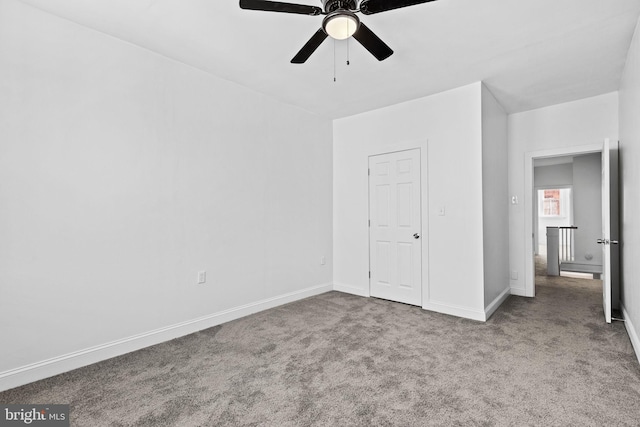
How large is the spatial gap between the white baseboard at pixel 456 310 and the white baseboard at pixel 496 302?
9 centimetres

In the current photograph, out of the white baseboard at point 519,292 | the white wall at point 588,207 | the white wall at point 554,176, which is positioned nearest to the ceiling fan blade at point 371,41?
the white baseboard at point 519,292

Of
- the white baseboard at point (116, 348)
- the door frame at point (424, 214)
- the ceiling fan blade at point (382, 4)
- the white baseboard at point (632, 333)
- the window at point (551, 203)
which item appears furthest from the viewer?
the window at point (551, 203)

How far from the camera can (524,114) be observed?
448cm

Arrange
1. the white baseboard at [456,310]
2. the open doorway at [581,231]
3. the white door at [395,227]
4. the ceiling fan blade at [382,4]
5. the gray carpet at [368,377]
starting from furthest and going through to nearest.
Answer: the open doorway at [581,231]
the white door at [395,227]
the white baseboard at [456,310]
the gray carpet at [368,377]
the ceiling fan blade at [382,4]

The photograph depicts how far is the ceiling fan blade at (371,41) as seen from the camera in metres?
1.99

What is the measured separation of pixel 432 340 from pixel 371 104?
9.75 ft

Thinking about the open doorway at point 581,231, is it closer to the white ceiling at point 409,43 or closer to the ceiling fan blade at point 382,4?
the white ceiling at point 409,43

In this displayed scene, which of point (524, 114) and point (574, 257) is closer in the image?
point (524, 114)

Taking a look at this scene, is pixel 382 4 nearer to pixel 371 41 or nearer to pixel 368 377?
pixel 371 41

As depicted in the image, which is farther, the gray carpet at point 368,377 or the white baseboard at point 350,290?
the white baseboard at point 350,290

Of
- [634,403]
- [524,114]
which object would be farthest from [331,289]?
[524,114]

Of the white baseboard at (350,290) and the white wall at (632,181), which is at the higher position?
the white wall at (632,181)

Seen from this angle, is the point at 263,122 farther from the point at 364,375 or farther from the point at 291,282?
the point at 364,375

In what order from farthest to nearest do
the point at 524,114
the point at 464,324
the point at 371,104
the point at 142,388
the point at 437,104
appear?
the point at 524,114, the point at 371,104, the point at 437,104, the point at 464,324, the point at 142,388
